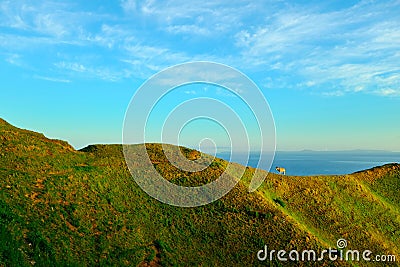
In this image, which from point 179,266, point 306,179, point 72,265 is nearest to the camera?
point 72,265

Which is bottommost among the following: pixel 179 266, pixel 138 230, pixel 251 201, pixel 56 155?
pixel 179 266

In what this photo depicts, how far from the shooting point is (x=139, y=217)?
3841 centimetres

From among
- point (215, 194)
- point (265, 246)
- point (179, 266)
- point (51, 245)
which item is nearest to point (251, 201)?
point (215, 194)

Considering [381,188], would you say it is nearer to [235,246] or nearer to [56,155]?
[235,246]

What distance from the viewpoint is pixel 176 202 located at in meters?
42.8

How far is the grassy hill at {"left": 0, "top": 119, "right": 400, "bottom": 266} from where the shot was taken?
31125 millimetres

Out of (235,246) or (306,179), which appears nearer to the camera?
(235,246)

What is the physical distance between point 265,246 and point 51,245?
20412mm

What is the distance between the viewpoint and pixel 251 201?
149ft

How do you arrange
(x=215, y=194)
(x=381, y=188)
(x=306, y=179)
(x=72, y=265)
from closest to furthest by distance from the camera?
(x=72, y=265) → (x=215, y=194) → (x=306, y=179) → (x=381, y=188)

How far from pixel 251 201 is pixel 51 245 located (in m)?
23.8

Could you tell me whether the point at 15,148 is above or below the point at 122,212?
above

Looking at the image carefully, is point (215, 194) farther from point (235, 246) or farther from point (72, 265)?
point (72, 265)

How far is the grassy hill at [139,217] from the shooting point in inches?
1225
